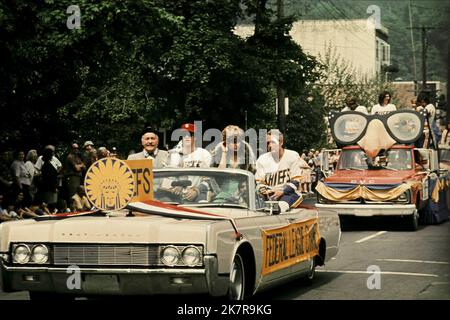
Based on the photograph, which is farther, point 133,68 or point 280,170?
point 133,68

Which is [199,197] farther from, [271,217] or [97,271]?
[97,271]

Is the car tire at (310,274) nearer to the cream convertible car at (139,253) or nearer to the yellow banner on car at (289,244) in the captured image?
the yellow banner on car at (289,244)

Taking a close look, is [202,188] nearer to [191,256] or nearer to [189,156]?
[191,256]

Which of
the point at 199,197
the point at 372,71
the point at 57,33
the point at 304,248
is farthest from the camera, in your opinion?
the point at 372,71

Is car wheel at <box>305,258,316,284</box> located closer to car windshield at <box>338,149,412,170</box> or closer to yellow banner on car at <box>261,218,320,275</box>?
yellow banner on car at <box>261,218,320,275</box>

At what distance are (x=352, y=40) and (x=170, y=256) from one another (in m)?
82.4

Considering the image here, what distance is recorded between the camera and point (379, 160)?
2305cm

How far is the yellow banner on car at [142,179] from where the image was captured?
9719mm

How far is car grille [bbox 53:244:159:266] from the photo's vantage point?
29.3 feet

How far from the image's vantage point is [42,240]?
9.20 metres

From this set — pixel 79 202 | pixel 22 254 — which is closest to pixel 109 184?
pixel 22 254

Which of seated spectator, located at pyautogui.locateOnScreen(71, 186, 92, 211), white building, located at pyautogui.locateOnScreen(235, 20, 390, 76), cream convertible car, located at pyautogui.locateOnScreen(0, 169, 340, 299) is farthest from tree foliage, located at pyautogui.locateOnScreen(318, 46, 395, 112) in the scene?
cream convertible car, located at pyautogui.locateOnScreen(0, 169, 340, 299)
